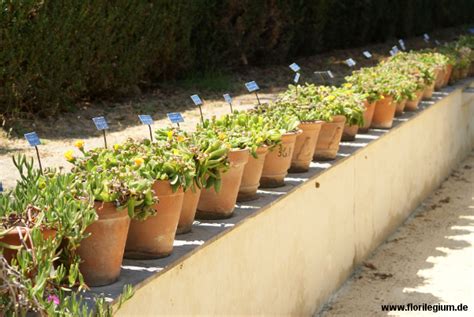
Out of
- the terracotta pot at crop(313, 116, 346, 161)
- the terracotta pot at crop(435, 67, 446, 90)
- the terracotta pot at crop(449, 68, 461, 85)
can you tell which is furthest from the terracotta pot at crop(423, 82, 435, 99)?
the terracotta pot at crop(313, 116, 346, 161)

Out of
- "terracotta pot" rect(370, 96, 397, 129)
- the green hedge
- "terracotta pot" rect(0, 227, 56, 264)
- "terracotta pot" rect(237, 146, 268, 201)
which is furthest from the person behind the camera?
the green hedge

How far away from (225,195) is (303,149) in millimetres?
1235

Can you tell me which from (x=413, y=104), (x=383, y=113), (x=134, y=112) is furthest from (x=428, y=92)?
(x=134, y=112)

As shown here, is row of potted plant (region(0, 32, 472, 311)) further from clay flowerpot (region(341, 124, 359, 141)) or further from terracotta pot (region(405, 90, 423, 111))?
terracotta pot (region(405, 90, 423, 111))

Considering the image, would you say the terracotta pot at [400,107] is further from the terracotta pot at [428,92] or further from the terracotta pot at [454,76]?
the terracotta pot at [454,76]

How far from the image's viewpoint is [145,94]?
10.3m

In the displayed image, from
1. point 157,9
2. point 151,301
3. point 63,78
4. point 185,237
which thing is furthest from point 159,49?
point 151,301

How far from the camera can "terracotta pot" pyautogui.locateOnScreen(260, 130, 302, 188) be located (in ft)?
16.3

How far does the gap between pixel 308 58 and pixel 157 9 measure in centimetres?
419

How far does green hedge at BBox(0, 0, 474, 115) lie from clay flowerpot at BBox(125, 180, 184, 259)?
15.0ft

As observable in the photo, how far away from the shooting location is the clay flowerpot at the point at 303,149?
17.7 ft

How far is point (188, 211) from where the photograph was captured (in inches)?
158

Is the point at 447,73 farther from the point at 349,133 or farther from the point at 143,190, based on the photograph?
the point at 143,190

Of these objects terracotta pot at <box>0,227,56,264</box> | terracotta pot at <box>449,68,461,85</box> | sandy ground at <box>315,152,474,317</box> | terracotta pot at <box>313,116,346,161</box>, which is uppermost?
terracotta pot at <box>0,227,56,264</box>
